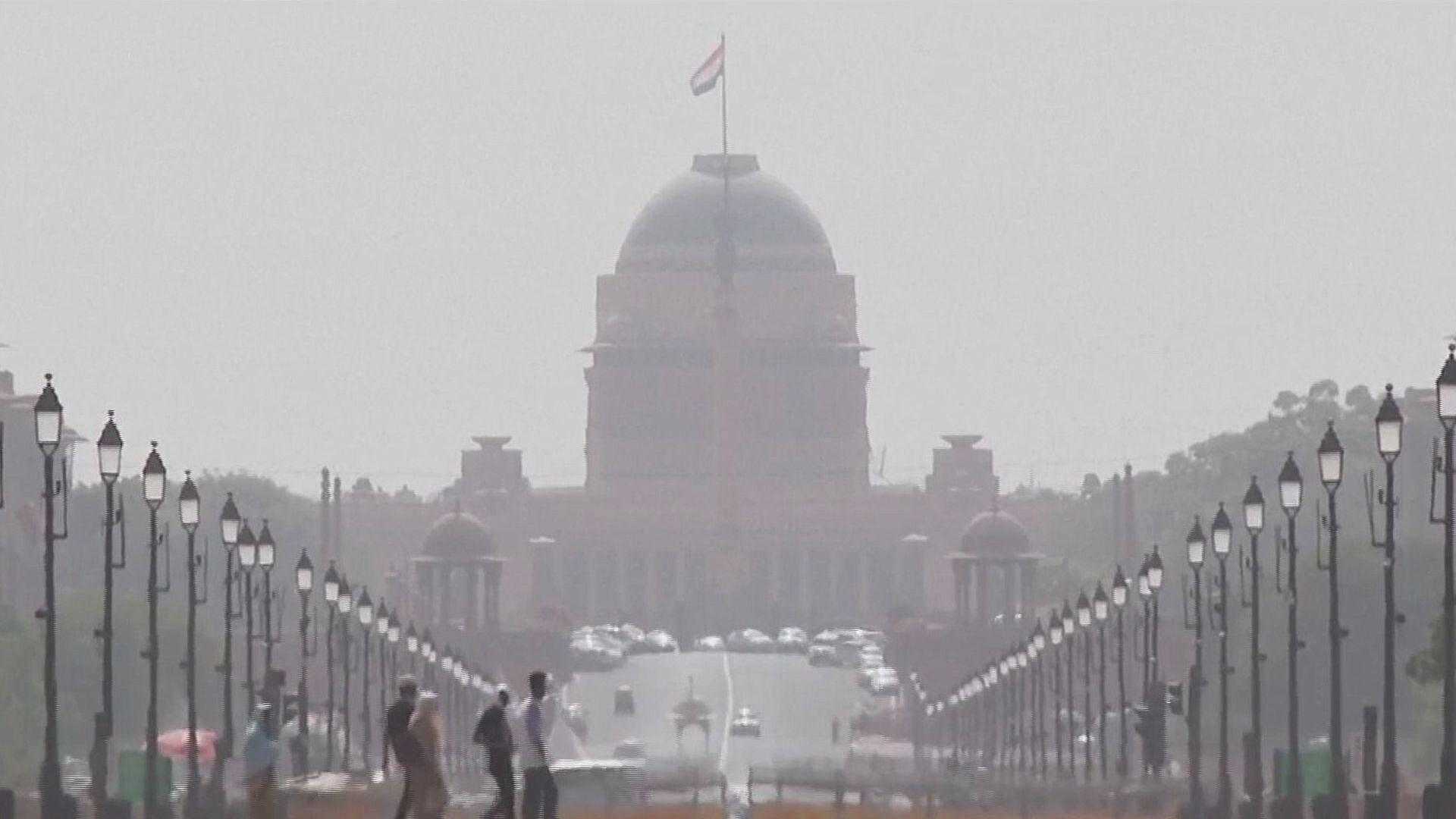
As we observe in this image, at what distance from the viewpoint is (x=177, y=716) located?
394 feet

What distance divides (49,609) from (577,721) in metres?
95.3

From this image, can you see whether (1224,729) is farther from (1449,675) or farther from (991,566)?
(991,566)

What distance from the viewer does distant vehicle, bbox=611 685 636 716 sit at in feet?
500

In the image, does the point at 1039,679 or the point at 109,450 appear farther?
the point at 1039,679

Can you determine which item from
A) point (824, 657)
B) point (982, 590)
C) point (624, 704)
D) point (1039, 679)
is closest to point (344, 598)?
point (1039, 679)

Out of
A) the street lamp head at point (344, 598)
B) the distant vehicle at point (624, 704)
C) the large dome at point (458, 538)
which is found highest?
the large dome at point (458, 538)

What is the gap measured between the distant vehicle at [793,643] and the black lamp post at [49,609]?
131m

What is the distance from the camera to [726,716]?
14962 cm

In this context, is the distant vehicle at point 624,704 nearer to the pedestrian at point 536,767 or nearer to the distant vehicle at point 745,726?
the distant vehicle at point 745,726

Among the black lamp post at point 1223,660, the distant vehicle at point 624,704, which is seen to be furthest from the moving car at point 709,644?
the black lamp post at point 1223,660

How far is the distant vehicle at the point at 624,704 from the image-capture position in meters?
152

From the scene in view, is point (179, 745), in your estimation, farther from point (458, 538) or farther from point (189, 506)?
point (458, 538)

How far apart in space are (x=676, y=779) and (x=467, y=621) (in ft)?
330

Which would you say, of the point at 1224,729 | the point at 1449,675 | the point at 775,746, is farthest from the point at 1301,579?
the point at 1449,675
